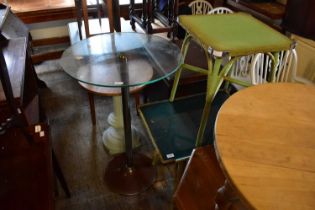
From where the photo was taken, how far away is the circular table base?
170 centimetres

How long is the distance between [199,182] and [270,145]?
489 millimetres

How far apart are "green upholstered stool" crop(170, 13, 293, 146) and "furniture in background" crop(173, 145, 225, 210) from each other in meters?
0.10

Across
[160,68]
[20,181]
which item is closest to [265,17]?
[160,68]

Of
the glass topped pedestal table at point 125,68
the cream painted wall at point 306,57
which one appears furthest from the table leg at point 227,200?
the cream painted wall at point 306,57

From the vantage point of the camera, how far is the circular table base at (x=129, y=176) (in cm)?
170

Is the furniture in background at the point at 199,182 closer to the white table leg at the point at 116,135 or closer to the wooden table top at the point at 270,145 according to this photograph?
the wooden table top at the point at 270,145

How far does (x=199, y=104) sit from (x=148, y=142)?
26.4 inches

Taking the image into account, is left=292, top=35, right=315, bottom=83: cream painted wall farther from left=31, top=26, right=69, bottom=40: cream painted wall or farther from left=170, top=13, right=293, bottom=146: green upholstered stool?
left=31, top=26, right=69, bottom=40: cream painted wall

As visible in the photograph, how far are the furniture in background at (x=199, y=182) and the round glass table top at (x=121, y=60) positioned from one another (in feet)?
1.37

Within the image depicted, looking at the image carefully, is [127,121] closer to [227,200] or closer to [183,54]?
[183,54]

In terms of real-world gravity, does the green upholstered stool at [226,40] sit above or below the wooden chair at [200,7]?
above

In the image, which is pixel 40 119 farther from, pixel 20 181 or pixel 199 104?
pixel 199 104

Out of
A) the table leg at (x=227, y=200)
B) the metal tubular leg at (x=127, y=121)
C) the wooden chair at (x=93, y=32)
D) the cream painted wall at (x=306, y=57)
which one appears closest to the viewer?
the table leg at (x=227, y=200)

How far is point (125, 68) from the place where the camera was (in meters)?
1.32
